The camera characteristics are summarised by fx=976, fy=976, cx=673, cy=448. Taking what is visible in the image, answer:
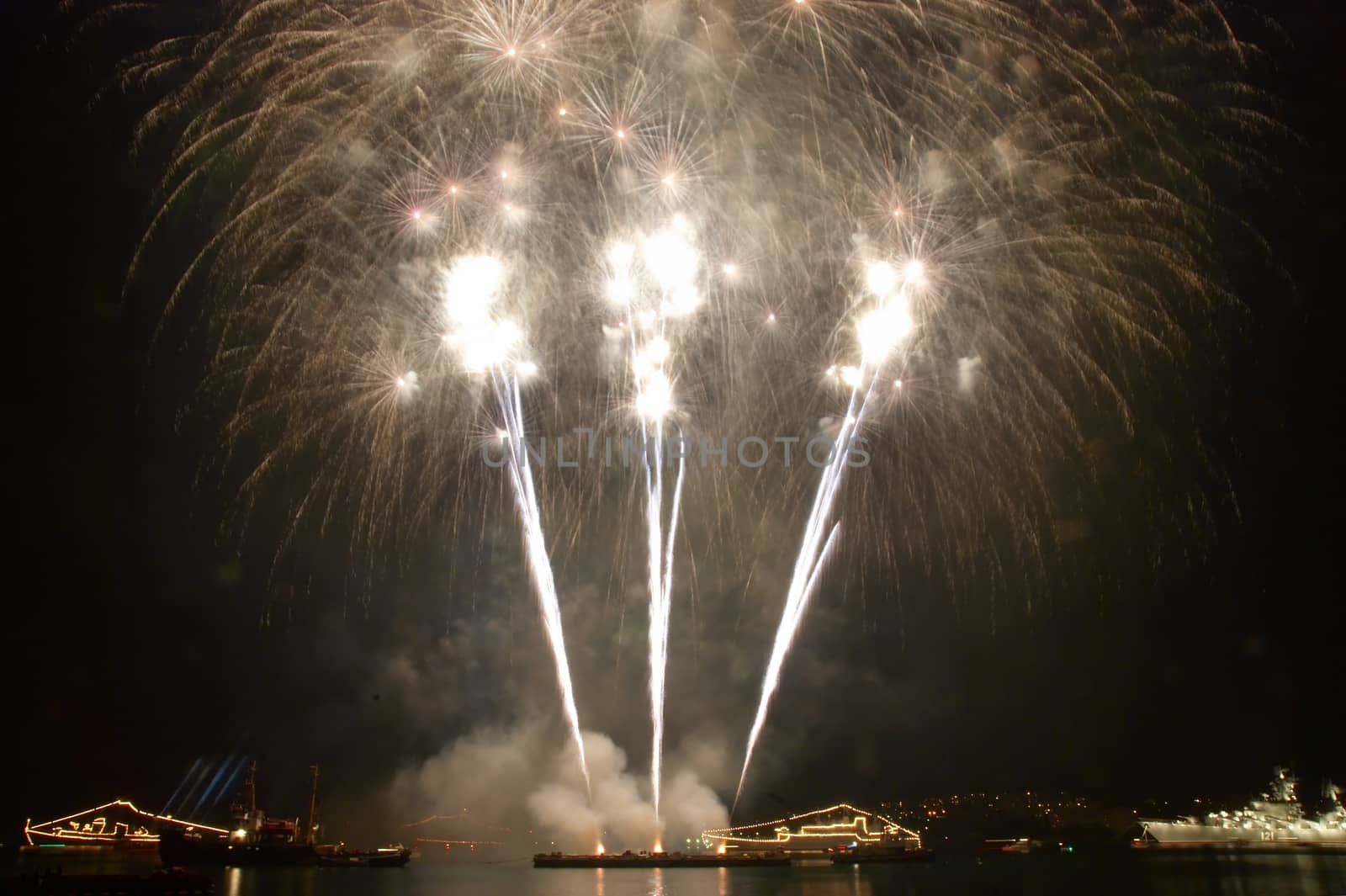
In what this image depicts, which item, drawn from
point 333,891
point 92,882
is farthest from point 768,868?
point 92,882

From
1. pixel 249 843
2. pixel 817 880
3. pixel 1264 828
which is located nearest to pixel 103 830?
pixel 249 843

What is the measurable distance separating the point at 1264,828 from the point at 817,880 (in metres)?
94.7

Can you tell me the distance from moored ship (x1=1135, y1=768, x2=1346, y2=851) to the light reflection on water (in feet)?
110

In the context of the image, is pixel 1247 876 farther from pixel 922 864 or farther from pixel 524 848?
pixel 524 848

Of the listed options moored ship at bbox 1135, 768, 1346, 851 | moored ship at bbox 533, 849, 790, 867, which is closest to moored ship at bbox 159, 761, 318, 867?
moored ship at bbox 533, 849, 790, 867

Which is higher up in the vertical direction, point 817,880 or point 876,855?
point 817,880

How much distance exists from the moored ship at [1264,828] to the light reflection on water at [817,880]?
3361 centimetres

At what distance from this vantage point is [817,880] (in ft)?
218

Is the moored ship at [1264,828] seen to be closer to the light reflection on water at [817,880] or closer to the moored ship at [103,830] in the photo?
the light reflection on water at [817,880]

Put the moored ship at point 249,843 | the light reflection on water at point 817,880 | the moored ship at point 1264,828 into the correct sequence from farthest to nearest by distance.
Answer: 1. the moored ship at point 1264,828
2. the moored ship at point 249,843
3. the light reflection on water at point 817,880

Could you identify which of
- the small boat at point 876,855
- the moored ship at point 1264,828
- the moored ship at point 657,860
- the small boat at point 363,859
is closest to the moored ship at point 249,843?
the small boat at point 363,859

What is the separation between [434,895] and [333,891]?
20.9ft

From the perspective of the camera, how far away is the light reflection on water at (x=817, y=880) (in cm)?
5306

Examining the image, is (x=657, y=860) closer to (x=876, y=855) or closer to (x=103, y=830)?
(x=876, y=855)
